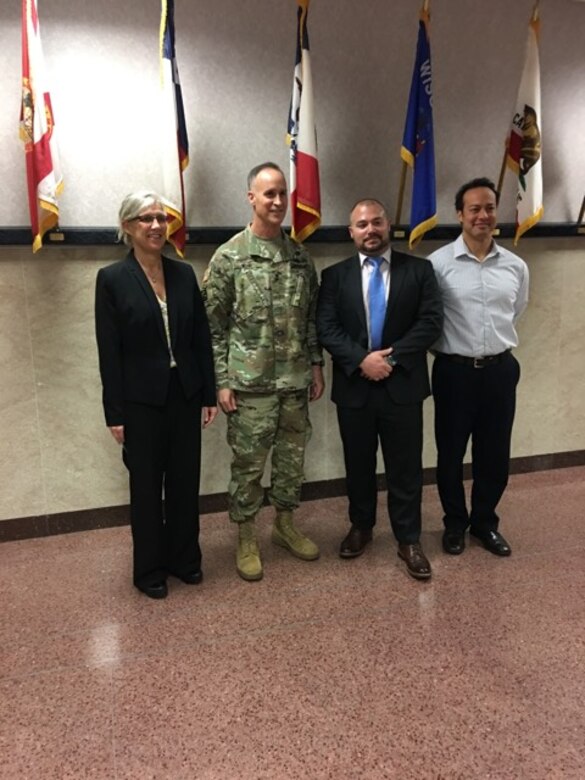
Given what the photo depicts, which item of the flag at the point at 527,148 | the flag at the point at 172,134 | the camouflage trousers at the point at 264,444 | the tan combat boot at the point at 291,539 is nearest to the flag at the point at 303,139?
the flag at the point at 172,134

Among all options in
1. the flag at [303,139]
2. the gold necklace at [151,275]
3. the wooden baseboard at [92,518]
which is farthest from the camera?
the wooden baseboard at [92,518]

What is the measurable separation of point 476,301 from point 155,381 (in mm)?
1374

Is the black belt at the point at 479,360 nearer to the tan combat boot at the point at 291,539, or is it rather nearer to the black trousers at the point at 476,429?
the black trousers at the point at 476,429

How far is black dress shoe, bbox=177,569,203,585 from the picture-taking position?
2477mm

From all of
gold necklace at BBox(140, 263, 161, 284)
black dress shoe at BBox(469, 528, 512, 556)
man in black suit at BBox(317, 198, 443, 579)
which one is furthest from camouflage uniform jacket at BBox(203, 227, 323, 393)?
black dress shoe at BBox(469, 528, 512, 556)

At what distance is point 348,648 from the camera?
208 cm

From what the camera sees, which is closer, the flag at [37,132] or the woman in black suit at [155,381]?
the woman in black suit at [155,381]

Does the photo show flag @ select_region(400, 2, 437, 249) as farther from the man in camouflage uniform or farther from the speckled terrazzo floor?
the speckled terrazzo floor

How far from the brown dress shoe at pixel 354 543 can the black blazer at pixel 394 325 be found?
64 centimetres

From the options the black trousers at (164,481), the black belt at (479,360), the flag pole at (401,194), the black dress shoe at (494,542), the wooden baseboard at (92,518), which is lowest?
the wooden baseboard at (92,518)

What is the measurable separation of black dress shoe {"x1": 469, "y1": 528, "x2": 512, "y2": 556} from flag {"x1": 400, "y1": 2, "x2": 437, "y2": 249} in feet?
4.87

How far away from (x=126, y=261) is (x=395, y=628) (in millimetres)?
1696

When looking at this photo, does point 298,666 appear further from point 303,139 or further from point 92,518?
point 303,139

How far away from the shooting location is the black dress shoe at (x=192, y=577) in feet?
8.13
